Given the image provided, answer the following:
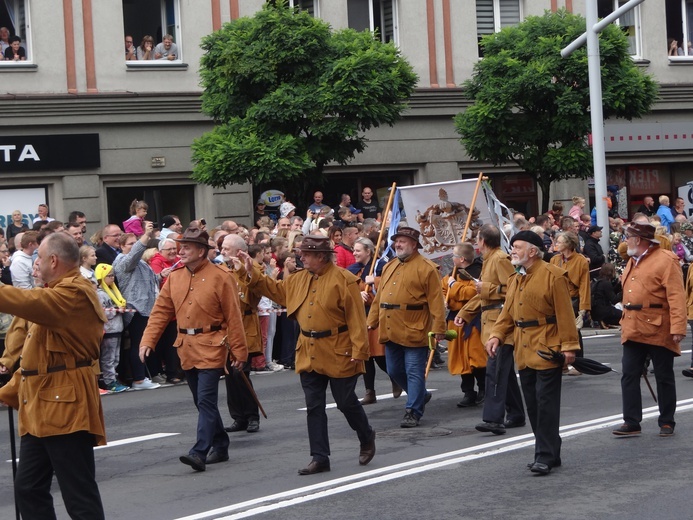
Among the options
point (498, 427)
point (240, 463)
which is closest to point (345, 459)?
point (240, 463)

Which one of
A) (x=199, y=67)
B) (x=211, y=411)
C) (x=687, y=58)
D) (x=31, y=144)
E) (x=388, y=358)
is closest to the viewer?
(x=211, y=411)

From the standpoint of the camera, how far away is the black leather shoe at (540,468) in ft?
30.6

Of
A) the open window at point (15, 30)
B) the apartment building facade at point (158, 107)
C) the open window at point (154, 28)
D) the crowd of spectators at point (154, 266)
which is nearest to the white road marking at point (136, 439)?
the crowd of spectators at point (154, 266)

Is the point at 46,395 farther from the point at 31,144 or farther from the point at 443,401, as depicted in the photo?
the point at 31,144

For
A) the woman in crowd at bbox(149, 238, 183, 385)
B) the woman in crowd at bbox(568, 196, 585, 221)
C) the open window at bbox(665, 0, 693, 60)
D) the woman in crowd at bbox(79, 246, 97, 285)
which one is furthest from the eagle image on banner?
the open window at bbox(665, 0, 693, 60)

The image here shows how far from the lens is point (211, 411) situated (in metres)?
10.2

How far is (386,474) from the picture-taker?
31.7 feet

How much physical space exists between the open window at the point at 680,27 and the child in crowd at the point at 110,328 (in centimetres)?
2083

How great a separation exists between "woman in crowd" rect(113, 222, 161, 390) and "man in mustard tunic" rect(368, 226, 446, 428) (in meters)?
4.55

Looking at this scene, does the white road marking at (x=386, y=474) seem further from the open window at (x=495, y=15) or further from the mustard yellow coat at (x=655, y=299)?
the open window at (x=495, y=15)

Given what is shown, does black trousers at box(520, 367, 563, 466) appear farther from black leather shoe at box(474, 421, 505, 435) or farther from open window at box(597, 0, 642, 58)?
open window at box(597, 0, 642, 58)

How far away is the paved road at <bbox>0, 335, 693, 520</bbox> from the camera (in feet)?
27.8

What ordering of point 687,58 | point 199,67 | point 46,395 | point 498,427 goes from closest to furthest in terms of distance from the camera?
1. point 46,395
2. point 498,427
3. point 199,67
4. point 687,58

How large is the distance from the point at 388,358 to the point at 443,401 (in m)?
1.57
